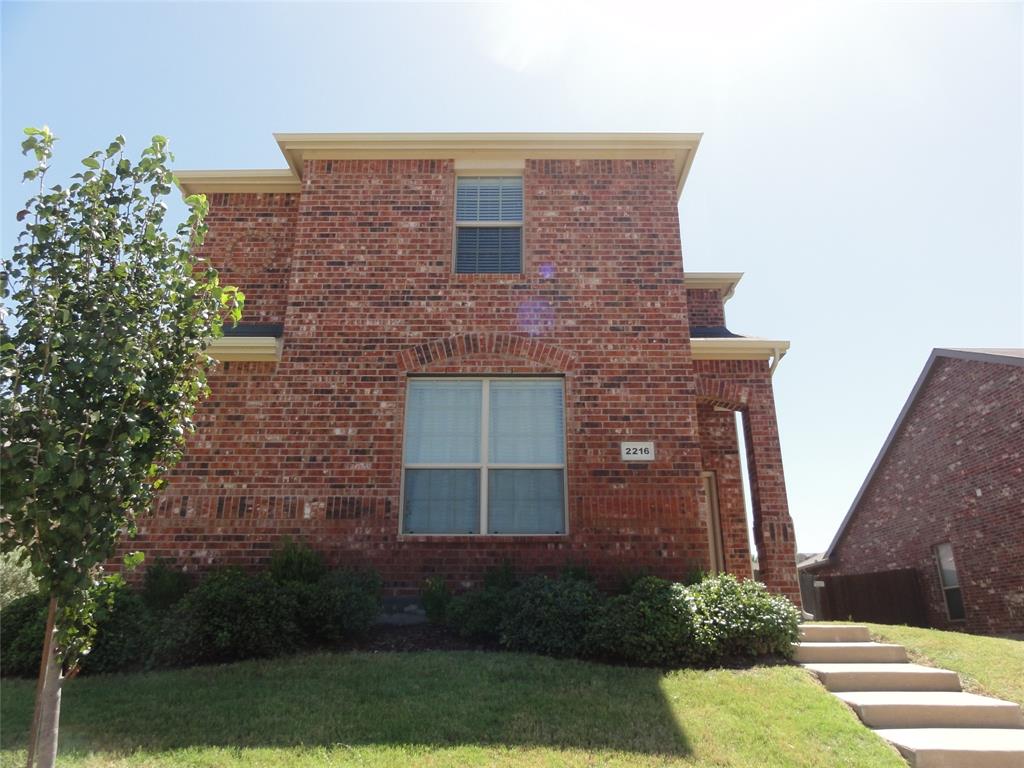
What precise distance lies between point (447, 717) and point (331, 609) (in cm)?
225

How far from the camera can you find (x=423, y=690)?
531 centimetres

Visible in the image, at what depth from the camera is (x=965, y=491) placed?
14266 mm

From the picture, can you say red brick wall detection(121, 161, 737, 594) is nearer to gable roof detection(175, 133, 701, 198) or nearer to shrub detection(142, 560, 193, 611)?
gable roof detection(175, 133, 701, 198)

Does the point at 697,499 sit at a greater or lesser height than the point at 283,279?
lesser

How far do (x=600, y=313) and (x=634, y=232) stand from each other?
1283 mm

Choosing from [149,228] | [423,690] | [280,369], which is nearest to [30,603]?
[280,369]

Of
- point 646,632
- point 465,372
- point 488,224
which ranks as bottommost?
point 646,632

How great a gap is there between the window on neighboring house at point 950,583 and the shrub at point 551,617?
11.8m

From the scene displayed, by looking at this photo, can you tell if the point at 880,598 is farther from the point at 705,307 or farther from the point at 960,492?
the point at 705,307

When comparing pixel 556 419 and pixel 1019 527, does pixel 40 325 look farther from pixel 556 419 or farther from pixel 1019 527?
pixel 1019 527

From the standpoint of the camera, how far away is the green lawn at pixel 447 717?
14.0 ft

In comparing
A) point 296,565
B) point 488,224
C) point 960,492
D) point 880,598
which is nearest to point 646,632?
point 296,565

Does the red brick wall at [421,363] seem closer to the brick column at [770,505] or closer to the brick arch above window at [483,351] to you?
the brick arch above window at [483,351]

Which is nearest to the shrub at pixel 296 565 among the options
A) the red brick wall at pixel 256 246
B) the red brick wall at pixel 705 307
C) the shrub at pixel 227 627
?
the shrub at pixel 227 627
